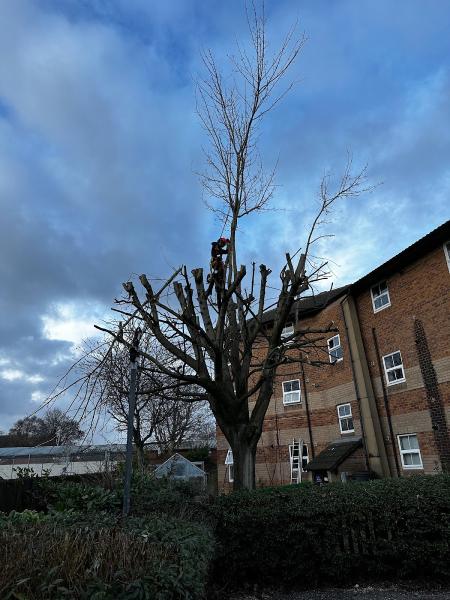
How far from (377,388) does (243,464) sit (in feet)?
39.8

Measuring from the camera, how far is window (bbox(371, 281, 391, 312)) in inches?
713

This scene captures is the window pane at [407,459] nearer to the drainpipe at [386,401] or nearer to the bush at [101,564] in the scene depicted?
the drainpipe at [386,401]

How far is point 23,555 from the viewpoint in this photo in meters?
3.15

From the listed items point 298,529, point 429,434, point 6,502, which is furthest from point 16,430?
point 298,529

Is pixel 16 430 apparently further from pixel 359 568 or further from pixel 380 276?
pixel 359 568

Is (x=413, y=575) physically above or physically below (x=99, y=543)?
below

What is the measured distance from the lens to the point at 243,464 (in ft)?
25.7

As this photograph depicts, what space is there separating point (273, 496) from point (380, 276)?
13.7 meters

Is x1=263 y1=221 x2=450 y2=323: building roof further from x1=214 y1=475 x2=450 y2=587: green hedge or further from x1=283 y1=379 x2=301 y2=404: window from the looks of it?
x1=214 y1=475 x2=450 y2=587: green hedge

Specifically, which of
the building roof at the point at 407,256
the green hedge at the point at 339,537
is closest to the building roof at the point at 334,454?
the building roof at the point at 407,256

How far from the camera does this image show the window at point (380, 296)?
18.1 metres

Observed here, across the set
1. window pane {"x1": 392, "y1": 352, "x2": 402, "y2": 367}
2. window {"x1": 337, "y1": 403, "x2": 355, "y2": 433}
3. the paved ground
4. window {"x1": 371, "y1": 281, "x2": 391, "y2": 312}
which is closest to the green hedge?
the paved ground

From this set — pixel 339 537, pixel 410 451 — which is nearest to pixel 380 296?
pixel 410 451

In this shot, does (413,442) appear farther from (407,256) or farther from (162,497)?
(162,497)
